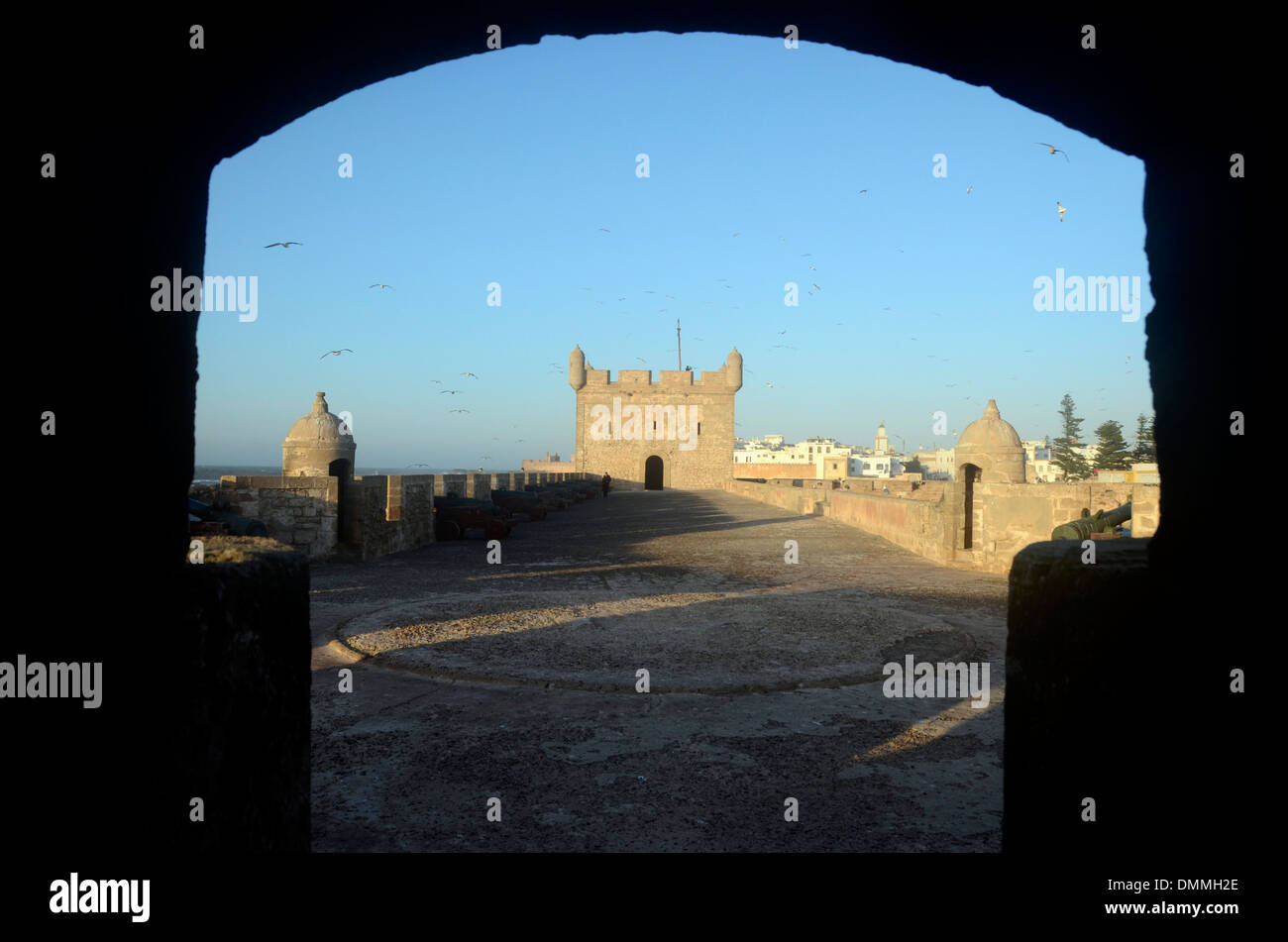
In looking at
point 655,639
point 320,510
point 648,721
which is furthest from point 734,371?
point 648,721

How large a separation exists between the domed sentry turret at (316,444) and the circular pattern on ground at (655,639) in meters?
8.92

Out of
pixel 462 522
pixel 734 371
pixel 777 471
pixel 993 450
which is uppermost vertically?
pixel 734 371

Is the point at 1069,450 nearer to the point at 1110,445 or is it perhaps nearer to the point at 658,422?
the point at 1110,445

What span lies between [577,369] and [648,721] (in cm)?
4337

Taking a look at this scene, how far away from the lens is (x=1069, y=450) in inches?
2309

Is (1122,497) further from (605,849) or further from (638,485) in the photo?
(638,485)

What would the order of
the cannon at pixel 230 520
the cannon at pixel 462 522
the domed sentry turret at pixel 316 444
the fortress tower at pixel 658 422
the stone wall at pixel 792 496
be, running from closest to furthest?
the cannon at pixel 230 520, the cannon at pixel 462 522, the domed sentry turret at pixel 316 444, the stone wall at pixel 792 496, the fortress tower at pixel 658 422

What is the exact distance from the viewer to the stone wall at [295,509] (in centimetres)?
976

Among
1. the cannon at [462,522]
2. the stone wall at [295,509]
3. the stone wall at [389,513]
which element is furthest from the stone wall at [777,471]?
the stone wall at [295,509]

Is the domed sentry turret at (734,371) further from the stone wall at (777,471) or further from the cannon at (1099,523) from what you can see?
the cannon at (1099,523)

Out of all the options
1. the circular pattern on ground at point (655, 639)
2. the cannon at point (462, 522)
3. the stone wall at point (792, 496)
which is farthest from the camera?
the stone wall at point (792, 496)
